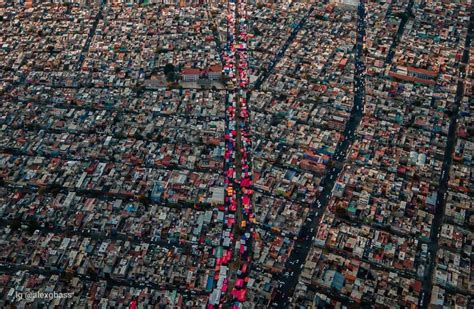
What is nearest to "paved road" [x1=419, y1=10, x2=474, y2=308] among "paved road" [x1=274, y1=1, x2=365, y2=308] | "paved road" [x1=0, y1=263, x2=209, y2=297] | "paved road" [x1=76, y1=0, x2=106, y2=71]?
"paved road" [x1=274, y1=1, x2=365, y2=308]

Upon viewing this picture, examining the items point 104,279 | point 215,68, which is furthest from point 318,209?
point 215,68

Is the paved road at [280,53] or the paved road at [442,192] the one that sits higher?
the paved road at [280,53]

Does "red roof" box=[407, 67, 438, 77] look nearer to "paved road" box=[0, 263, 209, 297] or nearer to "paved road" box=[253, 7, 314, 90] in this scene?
"paved road" box=[253, 7, 314, 90]

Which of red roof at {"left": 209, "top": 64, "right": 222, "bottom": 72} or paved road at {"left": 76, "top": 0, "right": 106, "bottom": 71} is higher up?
red roof at {"left": 209, "top": 64, "right": 222, "bottom": 72}

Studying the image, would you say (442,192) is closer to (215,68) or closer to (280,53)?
(280,53)

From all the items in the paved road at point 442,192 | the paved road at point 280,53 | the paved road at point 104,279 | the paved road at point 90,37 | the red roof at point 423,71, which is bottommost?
the paved road at point 104,279

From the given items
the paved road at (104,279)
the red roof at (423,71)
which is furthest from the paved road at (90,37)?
the red roof at (423,71)

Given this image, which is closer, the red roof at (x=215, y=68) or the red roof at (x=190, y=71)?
the red roof at (x=190, y=71)

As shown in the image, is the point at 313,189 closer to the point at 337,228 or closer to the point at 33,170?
the point at 337,228

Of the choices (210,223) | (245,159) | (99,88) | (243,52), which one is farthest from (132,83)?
(210,223)

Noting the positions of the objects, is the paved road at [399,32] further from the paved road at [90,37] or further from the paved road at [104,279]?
the paved road at [104,279]
